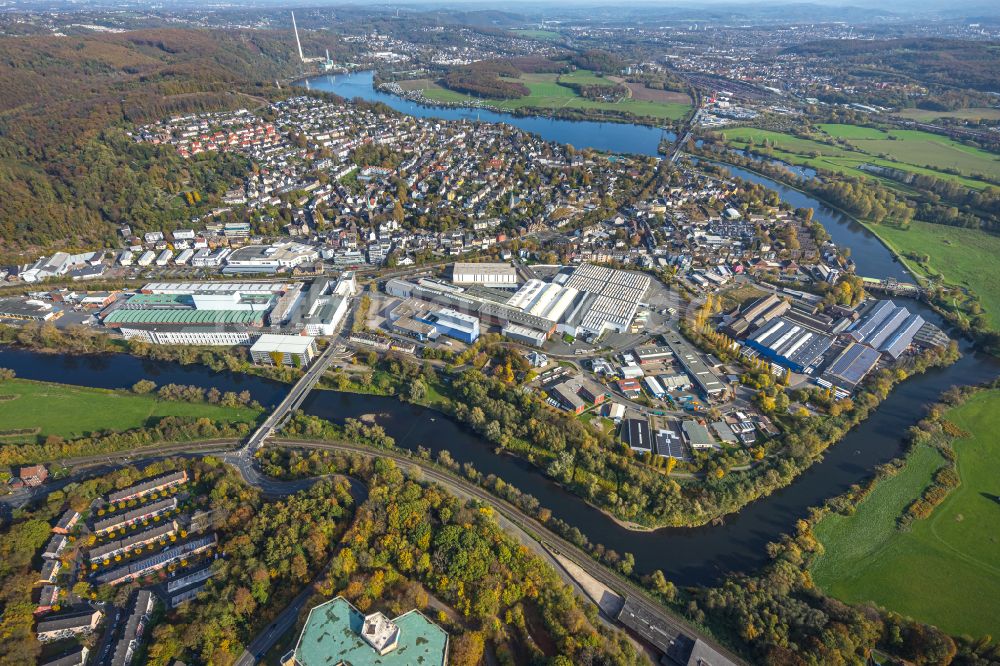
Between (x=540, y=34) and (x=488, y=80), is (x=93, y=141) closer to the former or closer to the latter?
(x=488, y=80)

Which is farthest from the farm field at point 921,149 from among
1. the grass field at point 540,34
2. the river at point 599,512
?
the grass field at point 540,34

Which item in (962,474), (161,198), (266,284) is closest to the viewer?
(962,474)

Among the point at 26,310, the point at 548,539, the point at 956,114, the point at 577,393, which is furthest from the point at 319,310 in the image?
the point at 956,114

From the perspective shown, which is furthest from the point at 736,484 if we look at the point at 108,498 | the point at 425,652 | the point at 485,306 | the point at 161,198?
the point at 161,198

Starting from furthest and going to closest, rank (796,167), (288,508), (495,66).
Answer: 1. (495,66)
2. (796,167)
3. (288,508)

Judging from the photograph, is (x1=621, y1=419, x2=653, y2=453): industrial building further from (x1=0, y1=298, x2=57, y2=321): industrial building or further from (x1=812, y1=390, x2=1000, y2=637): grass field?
(x1=0, y1=298, x2=57, y2=321): industrial building

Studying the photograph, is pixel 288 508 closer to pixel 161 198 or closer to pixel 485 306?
pixel 485 306

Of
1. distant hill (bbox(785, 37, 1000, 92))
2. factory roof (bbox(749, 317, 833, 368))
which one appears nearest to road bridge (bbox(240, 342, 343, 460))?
factory roof (bbox(749, 317, 833, 368))
